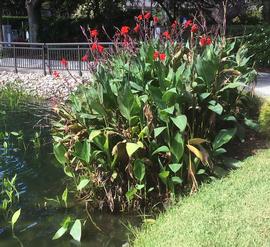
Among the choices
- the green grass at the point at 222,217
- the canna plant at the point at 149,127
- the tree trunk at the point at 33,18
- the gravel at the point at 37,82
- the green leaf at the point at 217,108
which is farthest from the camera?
the tree trunk at the point at 33,18

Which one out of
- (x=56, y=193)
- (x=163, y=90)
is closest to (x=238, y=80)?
(x=163, y=90)

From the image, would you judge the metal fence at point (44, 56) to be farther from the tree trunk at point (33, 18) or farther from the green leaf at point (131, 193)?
the green leaf at point (131, 193)

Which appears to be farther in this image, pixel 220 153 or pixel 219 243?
pixel 220 153

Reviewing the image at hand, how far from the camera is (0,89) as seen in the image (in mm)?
16062

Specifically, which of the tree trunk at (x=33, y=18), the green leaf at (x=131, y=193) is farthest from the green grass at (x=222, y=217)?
the tree trunk at (x=33, y=18)

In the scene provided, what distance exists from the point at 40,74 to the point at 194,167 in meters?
12.4

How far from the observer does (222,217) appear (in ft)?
15.7

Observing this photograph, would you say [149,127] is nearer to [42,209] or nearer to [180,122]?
[180,122]

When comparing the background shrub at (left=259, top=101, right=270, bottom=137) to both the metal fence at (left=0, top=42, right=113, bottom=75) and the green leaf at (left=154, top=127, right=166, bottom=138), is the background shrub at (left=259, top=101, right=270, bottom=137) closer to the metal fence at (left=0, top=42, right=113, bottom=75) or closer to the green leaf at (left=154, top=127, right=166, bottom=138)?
the green leaf at (left=154, top=127, right=166, bottom=138)

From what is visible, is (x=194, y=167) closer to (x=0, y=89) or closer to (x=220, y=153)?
(x=220, y=153)

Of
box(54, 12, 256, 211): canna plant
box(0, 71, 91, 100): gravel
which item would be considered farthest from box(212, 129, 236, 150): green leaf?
box(0, 71, 91, 100): gravel

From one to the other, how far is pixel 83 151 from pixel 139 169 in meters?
0.75

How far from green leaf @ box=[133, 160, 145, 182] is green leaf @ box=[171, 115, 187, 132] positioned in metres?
0.64

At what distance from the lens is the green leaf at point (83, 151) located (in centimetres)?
620
